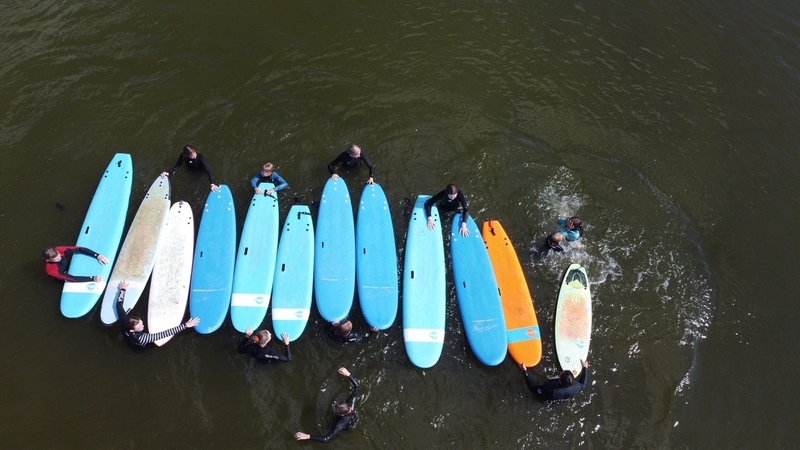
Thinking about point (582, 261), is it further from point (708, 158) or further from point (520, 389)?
point (708, 158)

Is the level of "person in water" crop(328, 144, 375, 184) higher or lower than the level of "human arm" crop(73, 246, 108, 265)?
higher

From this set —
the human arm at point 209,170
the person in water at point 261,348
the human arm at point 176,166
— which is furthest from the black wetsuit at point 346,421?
the human arm at point 176,166

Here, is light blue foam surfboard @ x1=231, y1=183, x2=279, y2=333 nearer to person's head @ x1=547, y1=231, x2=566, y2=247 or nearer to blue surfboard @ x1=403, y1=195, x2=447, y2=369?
blue surfboard @ x1=403, y1=195, x2=447, y2=369

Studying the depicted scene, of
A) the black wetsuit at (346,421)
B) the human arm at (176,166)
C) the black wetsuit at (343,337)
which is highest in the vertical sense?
the human arm at (176,166)

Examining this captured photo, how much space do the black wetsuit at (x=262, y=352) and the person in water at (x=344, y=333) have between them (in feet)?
3.00

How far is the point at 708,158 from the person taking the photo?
40.1 feet

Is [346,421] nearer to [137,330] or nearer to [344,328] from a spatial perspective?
[344,328]

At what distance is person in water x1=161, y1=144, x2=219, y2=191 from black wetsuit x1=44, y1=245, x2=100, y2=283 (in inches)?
91.4

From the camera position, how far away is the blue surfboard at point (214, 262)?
30.9 feet

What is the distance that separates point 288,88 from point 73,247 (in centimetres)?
634

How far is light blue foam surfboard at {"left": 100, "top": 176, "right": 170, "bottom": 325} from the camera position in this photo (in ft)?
31.1

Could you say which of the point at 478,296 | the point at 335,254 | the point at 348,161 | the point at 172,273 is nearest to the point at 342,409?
the point at 335,254

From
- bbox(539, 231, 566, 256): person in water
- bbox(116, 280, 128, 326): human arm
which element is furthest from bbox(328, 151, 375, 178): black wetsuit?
bbox(116, 280, 128, 326): human arm

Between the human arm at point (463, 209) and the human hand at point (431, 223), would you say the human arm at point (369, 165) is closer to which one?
the human hand at point (431, 223)
